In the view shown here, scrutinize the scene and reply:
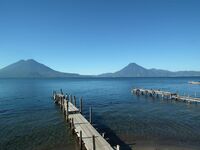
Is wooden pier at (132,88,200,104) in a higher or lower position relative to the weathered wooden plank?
higher

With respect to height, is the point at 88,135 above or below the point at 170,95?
below

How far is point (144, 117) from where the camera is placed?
32625 mm

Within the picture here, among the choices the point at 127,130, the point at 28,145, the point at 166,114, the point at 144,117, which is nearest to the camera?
the point at 28,145

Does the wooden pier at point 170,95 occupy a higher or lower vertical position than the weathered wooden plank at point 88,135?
higher

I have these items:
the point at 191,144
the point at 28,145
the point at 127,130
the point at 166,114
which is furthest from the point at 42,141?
the point at 166,114

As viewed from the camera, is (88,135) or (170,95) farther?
(170,95)

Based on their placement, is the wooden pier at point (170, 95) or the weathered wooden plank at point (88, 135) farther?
the wooden pier at point (170, 95)

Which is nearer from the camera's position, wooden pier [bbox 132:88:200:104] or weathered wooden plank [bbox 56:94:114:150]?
weathered wooden plank [bbox 56:94:114:150]

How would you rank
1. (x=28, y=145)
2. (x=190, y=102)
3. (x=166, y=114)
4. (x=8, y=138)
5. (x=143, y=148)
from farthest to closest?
(x=190, y=102) < (x=166, y=114) < (x=8, y=138) < (x=28, y=145) < (x=143, y=148)

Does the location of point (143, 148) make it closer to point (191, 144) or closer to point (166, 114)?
point (191, 144)

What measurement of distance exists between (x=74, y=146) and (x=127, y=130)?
7.08 m

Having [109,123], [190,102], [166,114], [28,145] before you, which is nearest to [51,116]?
[109,123]

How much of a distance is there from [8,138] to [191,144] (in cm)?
1855

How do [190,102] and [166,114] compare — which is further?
[190,102]
